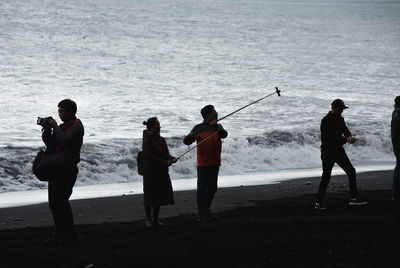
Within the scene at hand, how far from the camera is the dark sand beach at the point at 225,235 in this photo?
6.14 metres

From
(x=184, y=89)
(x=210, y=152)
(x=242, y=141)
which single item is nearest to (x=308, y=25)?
(x=184, y=89)

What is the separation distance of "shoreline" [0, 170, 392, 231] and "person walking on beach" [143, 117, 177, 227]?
96 centimetres

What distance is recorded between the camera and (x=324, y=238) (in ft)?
22.6

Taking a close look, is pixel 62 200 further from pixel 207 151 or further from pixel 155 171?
pixel 207 151

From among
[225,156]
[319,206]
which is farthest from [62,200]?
[225,156]

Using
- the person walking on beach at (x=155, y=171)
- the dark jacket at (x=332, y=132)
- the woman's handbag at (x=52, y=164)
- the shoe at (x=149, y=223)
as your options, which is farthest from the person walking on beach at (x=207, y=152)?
the woman's handbag at (x=52, y=164)

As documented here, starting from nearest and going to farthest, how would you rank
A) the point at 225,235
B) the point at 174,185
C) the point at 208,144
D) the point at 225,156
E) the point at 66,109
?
the point at 66,109 → the point at 225,235 → the point at 208,144 → the point at 174,185 → the point at 225,156

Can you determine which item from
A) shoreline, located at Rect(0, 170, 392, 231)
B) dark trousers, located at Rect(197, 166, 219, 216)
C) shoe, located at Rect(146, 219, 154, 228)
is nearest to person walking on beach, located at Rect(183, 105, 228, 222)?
dark trousers, located at Rect(197, 166, 219, 216)

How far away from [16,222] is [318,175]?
7618 mm

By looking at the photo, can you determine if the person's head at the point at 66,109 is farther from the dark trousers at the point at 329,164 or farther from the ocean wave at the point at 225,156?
the ocean wave at the point at 225,156

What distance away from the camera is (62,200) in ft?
23.0

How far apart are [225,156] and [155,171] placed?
33.7 feet

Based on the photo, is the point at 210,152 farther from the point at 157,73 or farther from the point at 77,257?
the point at 157,73

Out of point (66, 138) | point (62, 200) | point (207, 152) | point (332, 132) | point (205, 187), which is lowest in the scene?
point (205, 187)
